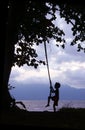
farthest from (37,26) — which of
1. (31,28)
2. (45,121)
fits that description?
(45,121)

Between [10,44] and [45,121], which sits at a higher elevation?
[10,44]

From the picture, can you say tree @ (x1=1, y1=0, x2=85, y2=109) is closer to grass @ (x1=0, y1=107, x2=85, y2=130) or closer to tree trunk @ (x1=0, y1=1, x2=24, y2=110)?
tree trunk @ (x1=0, y1=1, x2=24, y2=110)

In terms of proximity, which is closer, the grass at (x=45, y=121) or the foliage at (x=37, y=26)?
the grass at (x=45, y=121)

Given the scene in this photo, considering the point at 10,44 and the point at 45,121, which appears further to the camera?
the point at 10,44

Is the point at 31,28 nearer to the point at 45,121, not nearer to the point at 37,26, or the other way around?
the point at 37,26

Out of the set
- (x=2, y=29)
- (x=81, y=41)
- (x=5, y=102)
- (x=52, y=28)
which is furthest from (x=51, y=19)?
(x=2, y=29)

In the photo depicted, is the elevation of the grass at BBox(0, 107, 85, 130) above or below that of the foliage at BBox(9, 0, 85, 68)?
below

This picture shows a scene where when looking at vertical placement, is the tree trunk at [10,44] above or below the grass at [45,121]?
above

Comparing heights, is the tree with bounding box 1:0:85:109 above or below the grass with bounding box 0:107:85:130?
above

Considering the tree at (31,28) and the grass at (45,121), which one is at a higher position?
the tree at (31,28)

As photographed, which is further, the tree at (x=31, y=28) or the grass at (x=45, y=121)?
the tree at (x=31, y=28)

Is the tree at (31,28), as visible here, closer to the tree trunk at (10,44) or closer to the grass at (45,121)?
the tree trunk at (10,44)

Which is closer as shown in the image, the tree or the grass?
the grass

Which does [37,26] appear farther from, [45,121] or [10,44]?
[45,121]
